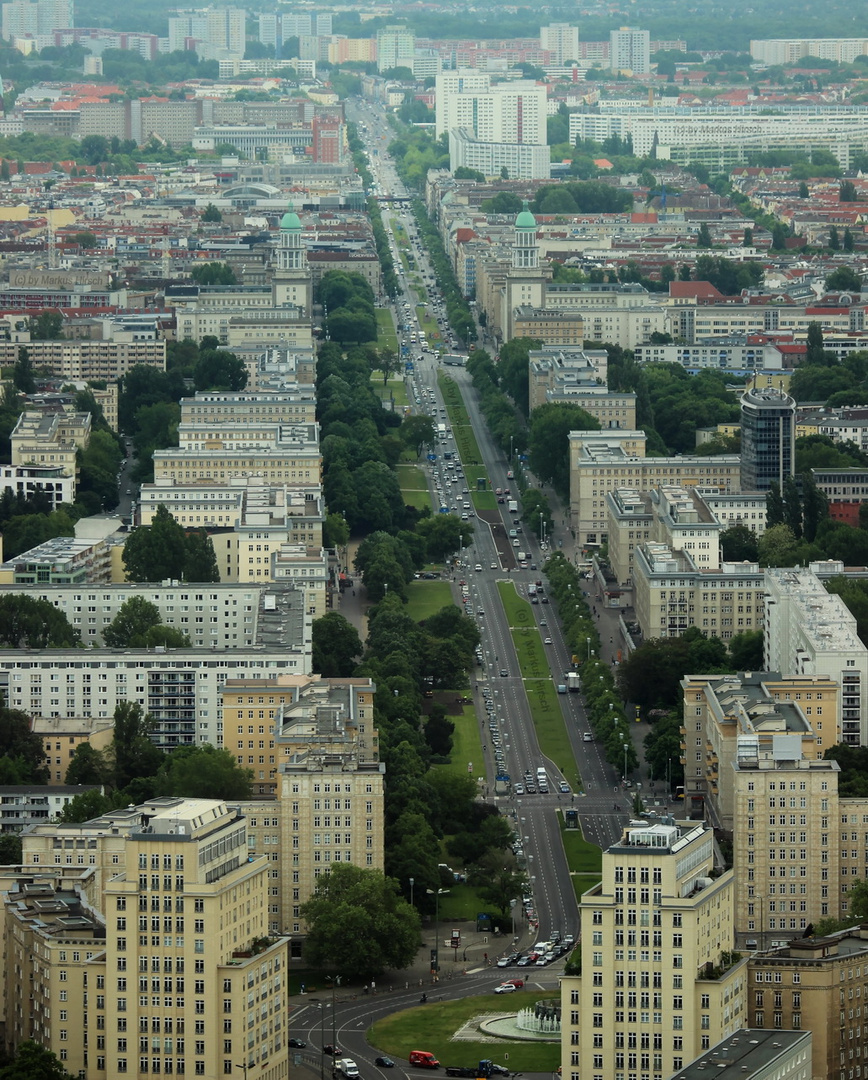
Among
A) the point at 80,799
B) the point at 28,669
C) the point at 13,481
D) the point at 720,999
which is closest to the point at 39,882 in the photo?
the point at 80,799

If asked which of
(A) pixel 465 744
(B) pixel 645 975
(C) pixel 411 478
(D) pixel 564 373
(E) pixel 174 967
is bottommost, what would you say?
(A) pixel 465 744

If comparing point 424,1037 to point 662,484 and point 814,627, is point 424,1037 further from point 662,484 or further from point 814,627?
point 662,484

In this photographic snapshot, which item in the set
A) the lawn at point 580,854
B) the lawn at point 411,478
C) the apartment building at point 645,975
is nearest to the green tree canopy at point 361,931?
the lawn at point 580,854

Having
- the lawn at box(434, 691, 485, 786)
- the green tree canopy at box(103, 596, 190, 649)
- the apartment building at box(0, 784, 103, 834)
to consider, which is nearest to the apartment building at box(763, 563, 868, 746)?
the lawn at box(434, 691, 485, 786)

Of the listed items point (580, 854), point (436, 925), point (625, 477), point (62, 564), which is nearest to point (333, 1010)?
point (436, 925)

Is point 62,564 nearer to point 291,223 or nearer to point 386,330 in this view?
point 291,223

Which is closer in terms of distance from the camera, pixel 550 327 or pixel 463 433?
pixel 463 433
